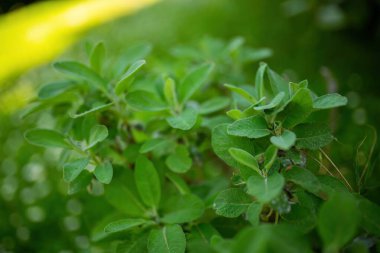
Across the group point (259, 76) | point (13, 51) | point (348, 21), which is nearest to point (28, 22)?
point (13, 51)

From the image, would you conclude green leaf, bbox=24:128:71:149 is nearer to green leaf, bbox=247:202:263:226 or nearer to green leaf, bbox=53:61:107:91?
green leaf, bbox=53:61:107:91

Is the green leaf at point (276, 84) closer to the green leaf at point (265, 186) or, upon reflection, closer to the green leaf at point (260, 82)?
the green leaf at point (260, 82)

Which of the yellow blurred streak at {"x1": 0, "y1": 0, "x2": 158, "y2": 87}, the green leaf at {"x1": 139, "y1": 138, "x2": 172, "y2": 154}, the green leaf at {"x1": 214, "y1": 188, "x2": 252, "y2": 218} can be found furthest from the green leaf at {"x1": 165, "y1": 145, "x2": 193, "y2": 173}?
the yellow blurred streak at {"x1": 0, "y1": 0, "x2": 158, "y2": 87}

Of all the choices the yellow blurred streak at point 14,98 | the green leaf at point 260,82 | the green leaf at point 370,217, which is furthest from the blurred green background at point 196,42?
the green leaf at point 260,82

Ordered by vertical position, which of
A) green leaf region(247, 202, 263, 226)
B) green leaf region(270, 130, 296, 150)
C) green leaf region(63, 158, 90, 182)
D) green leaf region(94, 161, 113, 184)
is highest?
green leaf region(270, 130, 296, 150)

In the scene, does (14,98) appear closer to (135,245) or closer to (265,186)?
(135,245)

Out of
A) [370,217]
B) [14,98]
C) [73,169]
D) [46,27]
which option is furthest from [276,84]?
[46,27]
